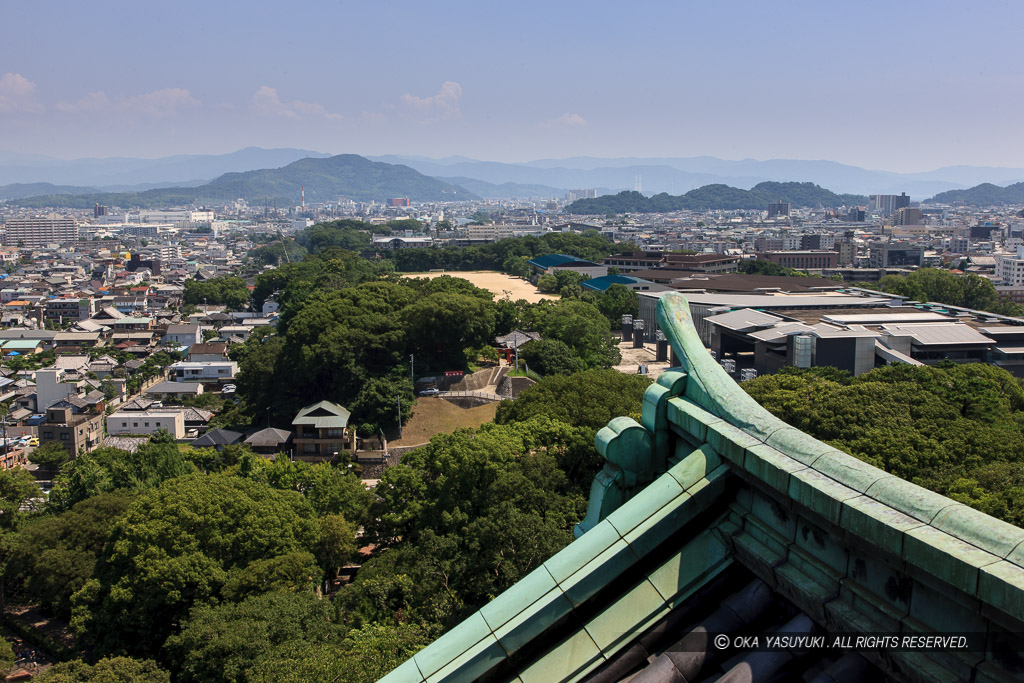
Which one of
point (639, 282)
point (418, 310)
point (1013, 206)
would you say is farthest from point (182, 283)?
point (1013, 206)

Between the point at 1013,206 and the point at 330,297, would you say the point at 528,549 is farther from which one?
the point at 1013,206

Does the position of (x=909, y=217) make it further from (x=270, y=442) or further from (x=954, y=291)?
(x=270, y=442)

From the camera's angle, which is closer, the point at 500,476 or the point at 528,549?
the point at 528,549

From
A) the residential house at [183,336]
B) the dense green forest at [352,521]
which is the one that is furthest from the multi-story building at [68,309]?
Answer: the dense green forest at [352,521]

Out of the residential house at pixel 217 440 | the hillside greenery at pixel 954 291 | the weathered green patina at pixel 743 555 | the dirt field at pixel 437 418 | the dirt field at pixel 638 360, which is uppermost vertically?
the weathered green patina at pixel 743 555

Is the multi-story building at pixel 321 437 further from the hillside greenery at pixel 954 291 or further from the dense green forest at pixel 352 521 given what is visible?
the hillside greenery at pixel 954 291

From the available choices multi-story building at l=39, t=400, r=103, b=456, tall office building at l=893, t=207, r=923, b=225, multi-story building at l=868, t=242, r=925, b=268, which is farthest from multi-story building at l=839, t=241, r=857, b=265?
multi-story building at l=39, t=400, r=103, b=456

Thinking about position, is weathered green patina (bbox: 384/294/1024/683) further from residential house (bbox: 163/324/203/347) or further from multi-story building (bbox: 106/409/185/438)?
residential house (bbox: 163/324/203/347)
